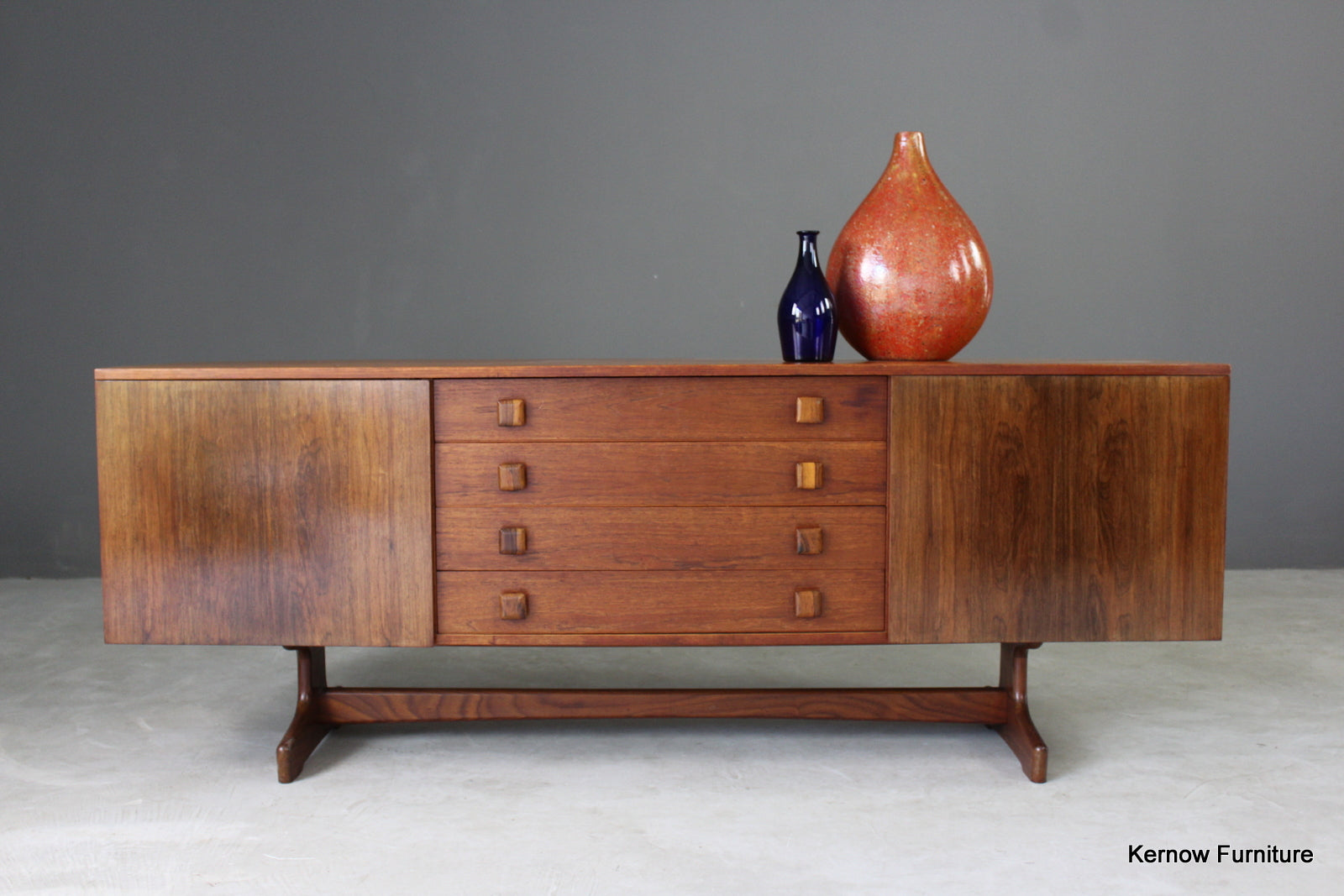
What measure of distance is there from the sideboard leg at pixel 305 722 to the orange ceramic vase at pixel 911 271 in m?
1.34

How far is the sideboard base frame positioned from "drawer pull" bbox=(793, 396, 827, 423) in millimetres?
627

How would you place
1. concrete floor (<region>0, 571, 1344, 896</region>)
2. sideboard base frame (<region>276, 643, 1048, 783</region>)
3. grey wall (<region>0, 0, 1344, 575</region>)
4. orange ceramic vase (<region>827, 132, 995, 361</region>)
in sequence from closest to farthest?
concrete floor (<region>0, 571, 1344, 896</region>)
orange ceramic vase (<region>827, 132, 995, 361</region>)
sideboard base frame (<region>276, 643, 1048, 783</region>)
grey wall (<region>0, 0, 1344, 575</region>)

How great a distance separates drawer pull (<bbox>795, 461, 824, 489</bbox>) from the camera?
2.11 meters

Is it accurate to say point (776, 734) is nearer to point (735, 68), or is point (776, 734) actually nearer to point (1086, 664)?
point (1086, 664)

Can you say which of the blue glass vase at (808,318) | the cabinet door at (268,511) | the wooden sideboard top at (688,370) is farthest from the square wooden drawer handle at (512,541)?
the blue glass vase at (808,318)

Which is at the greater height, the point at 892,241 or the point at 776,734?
the point at 892,241

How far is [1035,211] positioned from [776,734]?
2509mm

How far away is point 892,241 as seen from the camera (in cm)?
221

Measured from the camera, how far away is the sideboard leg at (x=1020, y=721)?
Result: 222 centimetres

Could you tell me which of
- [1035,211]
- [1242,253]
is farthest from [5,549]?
[1242,253]

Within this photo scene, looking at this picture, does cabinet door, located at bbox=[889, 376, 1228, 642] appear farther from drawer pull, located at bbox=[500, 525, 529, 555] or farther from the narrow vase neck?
drawer pull, located at bbox=[500, 525, 529, 555]

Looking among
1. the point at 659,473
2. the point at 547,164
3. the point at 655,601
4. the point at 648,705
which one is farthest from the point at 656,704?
the point at 547,164

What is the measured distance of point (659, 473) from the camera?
83.6 inches

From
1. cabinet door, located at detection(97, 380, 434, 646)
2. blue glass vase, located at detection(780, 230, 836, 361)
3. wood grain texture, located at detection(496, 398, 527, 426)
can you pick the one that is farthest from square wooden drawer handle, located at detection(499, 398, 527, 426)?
blue glass vase, located at detection(780, 230, 836, 361)
